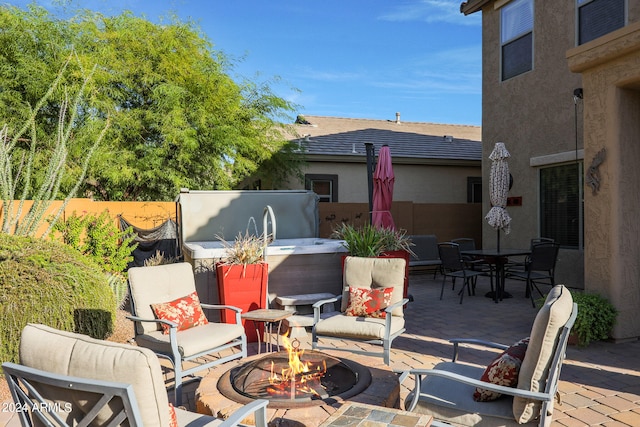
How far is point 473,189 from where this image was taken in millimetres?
15062

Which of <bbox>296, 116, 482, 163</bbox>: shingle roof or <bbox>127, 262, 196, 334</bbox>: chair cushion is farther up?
<bbox>296, 116, 482, 163</bbox>: shingle roof

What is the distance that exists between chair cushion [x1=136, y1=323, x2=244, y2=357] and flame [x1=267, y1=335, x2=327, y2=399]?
0.82 m

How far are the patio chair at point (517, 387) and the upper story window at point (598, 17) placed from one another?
7724 mm

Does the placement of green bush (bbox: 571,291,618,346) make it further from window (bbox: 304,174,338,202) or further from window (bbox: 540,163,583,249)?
window (bbox: 304,174,338,202)

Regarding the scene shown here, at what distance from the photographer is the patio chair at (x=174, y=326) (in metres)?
4.13

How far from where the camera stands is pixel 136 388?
188 cm

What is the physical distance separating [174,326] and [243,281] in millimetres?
1639

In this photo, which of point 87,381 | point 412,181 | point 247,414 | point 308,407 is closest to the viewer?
point 87,381

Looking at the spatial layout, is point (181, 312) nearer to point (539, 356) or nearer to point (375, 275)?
point (375, 275)

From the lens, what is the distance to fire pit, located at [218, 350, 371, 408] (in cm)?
312

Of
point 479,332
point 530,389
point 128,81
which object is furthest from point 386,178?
point 128,81

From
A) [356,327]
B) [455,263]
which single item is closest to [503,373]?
[356,327]

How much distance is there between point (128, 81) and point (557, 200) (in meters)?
10.8

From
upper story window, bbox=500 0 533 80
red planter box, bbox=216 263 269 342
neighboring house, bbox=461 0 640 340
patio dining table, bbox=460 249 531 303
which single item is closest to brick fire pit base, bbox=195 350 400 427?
red planter box, bbox=216 263 269 342
